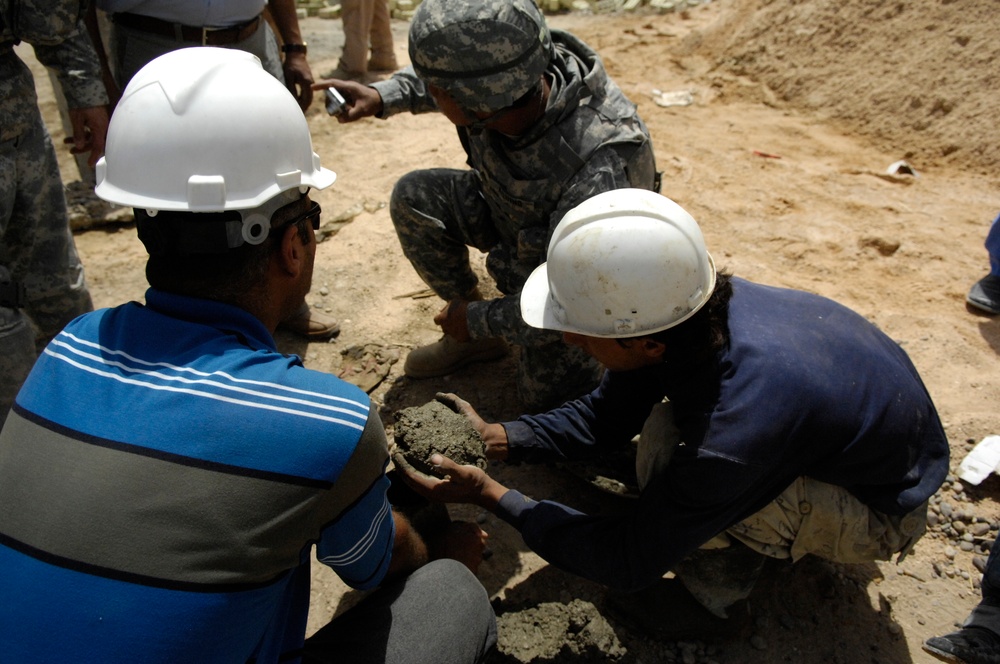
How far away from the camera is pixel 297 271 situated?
196 cm

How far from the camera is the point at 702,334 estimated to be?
217cm

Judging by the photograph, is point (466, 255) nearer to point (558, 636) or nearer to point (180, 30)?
point (180, 30)

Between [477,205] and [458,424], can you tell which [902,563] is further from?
[477,205]

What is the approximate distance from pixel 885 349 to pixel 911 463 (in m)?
0.37

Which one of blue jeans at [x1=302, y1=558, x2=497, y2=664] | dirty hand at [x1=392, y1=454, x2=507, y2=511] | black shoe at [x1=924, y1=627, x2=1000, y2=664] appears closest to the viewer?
blue jeans at [x1=302, y1=558, x2=497, y2=664]

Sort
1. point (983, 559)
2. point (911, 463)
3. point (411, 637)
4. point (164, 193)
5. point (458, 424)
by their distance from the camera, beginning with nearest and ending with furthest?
point (164, 193)
point (411, 637)
point (911, 463)
point (458, 424)
point (983, 559)

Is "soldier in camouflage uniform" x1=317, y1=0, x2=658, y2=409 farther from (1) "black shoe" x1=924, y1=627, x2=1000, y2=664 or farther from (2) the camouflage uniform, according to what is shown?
(1) "black shoe" x1=924, y1=627, x2=1000, y2=664

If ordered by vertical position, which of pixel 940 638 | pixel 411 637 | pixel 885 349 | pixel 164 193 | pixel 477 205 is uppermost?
pixel 164 193

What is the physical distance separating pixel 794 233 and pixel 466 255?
8.41ft

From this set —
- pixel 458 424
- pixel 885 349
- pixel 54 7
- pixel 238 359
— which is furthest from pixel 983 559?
pixel 54 7

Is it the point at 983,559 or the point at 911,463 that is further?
the point at 983,559

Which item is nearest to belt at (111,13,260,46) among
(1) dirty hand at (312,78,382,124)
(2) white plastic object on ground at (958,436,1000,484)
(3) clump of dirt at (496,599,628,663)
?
(1) dirty hand at (312,78,382,124)

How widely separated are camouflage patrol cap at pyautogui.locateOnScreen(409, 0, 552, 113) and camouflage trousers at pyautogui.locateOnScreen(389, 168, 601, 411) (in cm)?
71

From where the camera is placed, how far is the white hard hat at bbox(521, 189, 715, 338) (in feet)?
6.87
